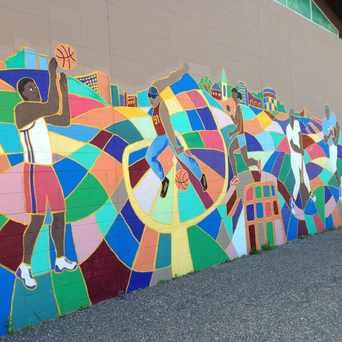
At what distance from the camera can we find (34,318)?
5180 millimetres

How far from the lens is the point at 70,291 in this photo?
5598mm

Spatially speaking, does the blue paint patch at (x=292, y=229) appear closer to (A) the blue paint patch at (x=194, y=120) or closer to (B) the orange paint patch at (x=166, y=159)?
(A) the blue paint patch at (x=194, y=120)

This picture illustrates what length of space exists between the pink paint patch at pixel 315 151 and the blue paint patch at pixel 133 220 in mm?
6058

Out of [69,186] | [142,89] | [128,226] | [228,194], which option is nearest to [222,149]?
[228,194]

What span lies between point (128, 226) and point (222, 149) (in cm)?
268

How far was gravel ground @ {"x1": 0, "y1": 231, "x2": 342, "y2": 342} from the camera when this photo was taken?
4.71m

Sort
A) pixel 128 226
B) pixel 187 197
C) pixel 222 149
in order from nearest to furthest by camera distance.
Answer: pixel 128 226, pixel 187 197, pixel 222 149

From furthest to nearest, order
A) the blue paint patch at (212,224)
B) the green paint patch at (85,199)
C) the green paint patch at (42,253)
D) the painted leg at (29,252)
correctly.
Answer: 1. the blue paint patch at (212,224)
2. the green paint patch at (85,199)
3. the green paint patch at (42,253)
4. the painted leg at (29,252)

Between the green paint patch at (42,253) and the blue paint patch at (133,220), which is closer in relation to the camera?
the green paint patch at (42,253)

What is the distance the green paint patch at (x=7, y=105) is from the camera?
16.5 feet

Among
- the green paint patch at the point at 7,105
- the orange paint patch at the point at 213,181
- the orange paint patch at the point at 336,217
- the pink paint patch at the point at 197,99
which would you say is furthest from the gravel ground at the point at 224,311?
the orange paint patch at the point at 336,217

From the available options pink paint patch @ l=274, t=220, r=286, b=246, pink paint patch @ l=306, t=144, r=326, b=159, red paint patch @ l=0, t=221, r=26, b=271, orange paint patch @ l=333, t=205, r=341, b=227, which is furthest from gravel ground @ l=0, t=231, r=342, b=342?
orange paint patch @ l=333, t=205, r=341, b=227

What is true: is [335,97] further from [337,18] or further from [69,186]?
[69,186]

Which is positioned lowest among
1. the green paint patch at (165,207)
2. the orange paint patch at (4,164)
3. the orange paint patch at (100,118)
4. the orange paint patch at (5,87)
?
the green paint patch at (165,207)
